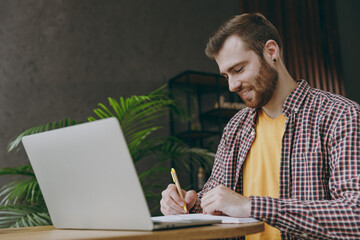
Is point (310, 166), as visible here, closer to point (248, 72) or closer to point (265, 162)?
point (265, 162)

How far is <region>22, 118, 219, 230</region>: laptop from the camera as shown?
686mm

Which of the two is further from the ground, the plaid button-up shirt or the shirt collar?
the shirt collar

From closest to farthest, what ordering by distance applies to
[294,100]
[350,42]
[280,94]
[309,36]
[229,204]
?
[229,204] < [294,100] < [280,94] < [309,36] < [350,42]

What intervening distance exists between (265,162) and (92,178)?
2.69 ft

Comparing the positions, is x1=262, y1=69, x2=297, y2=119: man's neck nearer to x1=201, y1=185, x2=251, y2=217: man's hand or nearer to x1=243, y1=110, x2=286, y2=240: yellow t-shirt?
x1=243, y1=110, x2=286, y2=240: yellow t-shirt

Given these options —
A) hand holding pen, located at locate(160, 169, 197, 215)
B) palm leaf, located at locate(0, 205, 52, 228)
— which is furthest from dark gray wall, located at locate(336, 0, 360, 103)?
hand holding pen, located at locate(160, 169, 197, 215)

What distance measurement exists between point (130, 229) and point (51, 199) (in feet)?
0.93

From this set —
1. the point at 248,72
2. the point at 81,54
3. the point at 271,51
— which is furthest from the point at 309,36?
the point at 248,72

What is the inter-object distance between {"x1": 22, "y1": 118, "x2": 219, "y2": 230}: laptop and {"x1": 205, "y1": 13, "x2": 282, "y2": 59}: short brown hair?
846 mm

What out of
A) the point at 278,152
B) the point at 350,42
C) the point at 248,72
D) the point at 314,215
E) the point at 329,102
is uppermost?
the point at 350,42

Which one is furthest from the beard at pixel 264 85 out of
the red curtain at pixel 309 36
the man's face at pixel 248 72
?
the red curtain at pixel 309 36

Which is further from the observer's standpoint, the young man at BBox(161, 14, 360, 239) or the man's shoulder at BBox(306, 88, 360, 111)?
the man's shoulder at BBox(306, 88, 360, 111)

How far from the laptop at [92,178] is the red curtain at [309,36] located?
354 centimetres

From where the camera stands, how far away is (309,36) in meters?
4.33
